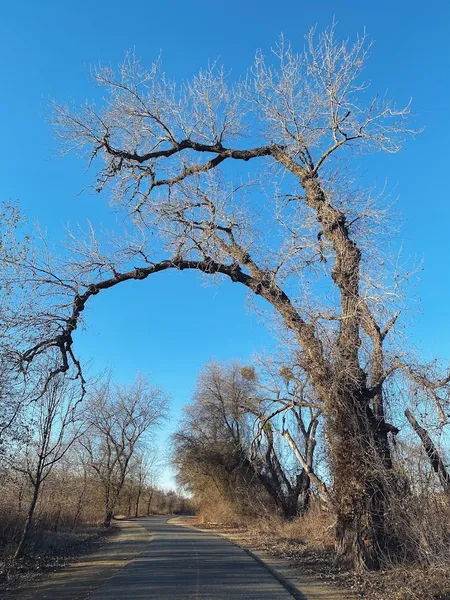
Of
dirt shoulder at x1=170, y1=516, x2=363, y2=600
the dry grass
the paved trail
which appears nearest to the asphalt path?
the paved trail

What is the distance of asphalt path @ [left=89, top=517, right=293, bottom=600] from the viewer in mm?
9602

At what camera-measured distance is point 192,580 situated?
11.5m

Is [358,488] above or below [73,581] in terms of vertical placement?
above

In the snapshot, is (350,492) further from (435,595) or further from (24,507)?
(24,507)

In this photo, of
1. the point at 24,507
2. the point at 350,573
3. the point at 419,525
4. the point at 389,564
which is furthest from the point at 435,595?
the point at 24,507

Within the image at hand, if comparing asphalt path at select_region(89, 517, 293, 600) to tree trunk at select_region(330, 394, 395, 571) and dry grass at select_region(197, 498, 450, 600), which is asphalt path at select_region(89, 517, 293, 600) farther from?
tree trunk at select_region(330, 394, 395, 571)

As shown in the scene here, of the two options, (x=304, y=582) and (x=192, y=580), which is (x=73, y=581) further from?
(x=304, y=582)

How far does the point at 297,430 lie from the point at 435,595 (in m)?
16.1

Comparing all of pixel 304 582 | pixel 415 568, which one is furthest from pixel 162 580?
pixel 415 568

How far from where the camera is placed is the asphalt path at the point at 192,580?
9.60 metres

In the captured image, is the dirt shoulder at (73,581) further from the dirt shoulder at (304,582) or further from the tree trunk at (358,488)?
the tree trunk at (358,488)

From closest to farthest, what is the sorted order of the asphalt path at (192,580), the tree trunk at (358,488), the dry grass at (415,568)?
the dry grass at (415,568) → the asphalt path at (192,580) → the tree trunk at (358,488)

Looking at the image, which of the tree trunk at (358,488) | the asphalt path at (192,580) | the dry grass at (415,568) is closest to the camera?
the dry grass at (415,568)

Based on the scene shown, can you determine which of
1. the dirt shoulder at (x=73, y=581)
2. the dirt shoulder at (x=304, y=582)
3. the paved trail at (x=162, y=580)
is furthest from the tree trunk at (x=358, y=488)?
the dirt shoulder at (x=73, y=581)
